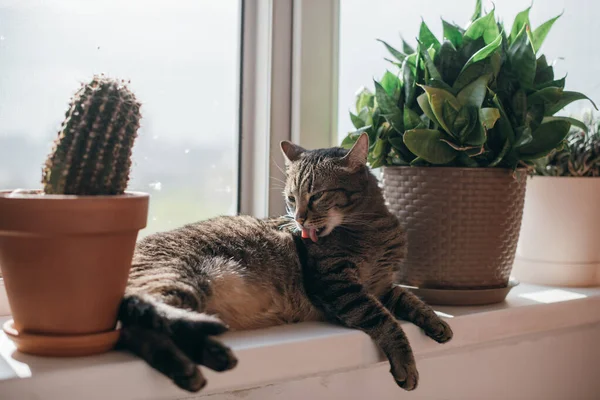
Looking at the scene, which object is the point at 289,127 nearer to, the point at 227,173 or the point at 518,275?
the point at 227,173

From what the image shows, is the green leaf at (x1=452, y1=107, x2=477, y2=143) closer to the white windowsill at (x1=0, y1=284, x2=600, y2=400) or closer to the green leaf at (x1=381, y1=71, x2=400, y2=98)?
the green leaf at (x1=381, y1=71, x2=400, y2=98)

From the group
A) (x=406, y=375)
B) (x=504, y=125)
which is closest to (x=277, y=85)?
(x=504, y=125)

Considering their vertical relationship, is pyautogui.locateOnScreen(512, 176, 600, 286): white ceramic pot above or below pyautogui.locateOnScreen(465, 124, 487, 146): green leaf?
below

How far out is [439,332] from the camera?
1.17 meters

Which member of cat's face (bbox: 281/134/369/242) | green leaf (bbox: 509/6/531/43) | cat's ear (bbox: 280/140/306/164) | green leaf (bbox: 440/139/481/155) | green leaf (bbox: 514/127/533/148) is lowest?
cat's face (bbox: 281/134/369/242)

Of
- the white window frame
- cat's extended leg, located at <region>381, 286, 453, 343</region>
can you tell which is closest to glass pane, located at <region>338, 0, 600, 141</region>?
the white window frame

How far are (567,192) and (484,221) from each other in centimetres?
38

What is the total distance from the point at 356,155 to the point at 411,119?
0.17 m

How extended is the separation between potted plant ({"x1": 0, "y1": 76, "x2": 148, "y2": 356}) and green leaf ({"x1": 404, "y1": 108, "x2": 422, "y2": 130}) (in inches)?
24.4

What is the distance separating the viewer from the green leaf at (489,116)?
3.94ft

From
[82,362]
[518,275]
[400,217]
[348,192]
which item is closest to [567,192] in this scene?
[518,275]

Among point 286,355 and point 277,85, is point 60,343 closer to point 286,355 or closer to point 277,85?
point 286,355

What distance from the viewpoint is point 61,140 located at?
33.7 inches

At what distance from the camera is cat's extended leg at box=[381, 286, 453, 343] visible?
46.3 inches
